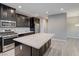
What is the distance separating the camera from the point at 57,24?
13.5 feet

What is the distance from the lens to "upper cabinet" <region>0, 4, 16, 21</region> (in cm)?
364

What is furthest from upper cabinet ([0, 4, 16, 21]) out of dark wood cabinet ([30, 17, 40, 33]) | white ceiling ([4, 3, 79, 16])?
dark wood cabinet ([30, 17, 40, 33])

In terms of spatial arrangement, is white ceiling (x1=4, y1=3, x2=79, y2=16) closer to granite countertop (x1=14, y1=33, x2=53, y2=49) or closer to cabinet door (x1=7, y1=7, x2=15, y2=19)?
cabinet door (x1=7, y1=7, x2=15, y2=19)

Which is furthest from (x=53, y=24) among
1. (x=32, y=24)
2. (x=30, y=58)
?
(x=32, y=24)

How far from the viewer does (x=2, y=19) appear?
3.73 m

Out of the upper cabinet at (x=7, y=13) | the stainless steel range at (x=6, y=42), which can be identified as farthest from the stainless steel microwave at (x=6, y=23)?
the stainless steel range at (x=6, y=42)

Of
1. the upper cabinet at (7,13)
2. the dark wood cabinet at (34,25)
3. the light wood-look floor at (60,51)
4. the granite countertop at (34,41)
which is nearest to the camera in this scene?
the granite countertop at (34,41)

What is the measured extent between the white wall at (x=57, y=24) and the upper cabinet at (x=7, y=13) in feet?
5.93

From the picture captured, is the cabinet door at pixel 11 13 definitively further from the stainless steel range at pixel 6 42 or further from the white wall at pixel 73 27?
Result: the white wall at pixel 73 27

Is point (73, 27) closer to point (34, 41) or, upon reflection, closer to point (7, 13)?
point (7, 13)

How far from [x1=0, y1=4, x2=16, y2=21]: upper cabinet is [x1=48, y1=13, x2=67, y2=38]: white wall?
1.81 metres

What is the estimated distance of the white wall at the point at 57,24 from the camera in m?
4.09

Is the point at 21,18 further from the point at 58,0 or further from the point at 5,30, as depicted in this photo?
the point at 58,0

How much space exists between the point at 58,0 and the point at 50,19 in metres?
Answer: 1.97
